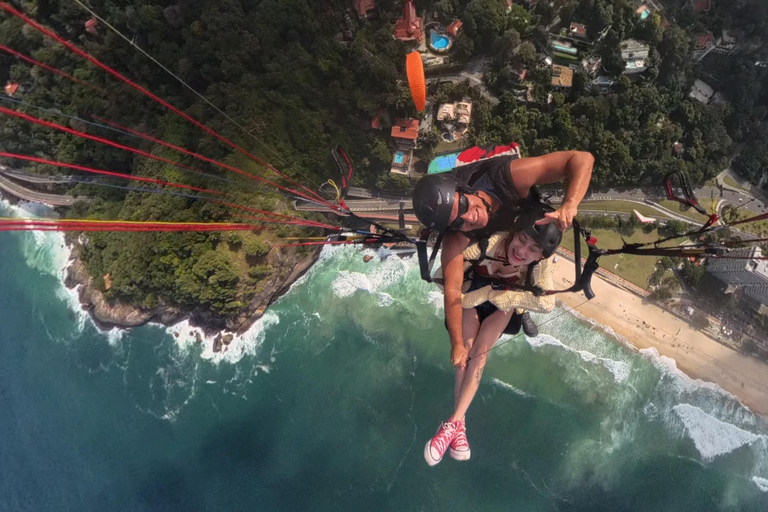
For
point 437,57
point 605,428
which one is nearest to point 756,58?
point 437,57

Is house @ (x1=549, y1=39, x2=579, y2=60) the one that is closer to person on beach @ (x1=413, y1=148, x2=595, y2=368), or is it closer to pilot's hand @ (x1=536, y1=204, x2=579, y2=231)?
person on beach @ (x1=413, y1=148, x2=595, y2=368)

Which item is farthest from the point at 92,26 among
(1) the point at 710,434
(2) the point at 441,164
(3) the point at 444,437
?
(1) the point at 710,434

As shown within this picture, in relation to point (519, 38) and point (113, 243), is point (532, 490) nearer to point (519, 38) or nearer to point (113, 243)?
point (519, 38)

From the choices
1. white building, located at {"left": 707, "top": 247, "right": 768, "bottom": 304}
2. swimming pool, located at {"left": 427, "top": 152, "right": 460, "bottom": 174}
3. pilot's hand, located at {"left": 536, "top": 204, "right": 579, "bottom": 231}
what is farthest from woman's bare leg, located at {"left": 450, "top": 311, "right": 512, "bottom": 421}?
white building, located at {"left": 707, "top": 247, "right": 768, "bottom": 304}

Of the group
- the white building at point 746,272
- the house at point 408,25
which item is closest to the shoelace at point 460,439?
the white building at point 746,272

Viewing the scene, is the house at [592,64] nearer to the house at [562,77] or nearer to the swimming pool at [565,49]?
the swimming pool at [565,49]

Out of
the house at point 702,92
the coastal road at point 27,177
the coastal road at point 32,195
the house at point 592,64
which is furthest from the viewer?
the coastal road at point 27,177
